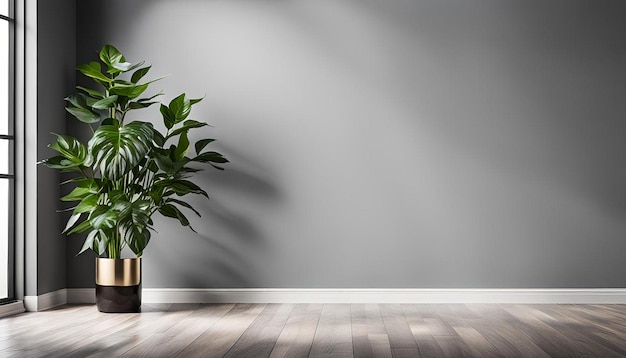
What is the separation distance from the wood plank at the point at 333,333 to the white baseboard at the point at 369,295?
160 millimetres

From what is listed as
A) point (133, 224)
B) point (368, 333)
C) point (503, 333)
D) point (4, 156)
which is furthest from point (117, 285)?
point (503, 333)

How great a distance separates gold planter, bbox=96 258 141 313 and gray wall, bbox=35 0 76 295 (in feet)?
1.45

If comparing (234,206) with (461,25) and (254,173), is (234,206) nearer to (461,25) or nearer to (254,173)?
(254,173)

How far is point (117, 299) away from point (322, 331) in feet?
4.25

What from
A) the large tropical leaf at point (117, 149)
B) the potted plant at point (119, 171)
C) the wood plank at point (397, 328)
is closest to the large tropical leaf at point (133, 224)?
the potted plant at point (119, 171)

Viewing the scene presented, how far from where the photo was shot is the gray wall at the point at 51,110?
3.82 meters

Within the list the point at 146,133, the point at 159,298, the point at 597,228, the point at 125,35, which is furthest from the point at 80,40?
the point at 597,228

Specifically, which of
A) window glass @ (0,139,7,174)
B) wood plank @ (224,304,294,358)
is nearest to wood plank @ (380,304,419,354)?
wood plank @ (224,304,294,358)

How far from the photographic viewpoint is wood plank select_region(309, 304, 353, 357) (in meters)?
2.66

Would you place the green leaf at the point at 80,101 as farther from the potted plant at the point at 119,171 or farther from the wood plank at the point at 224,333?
the wood plank at the point at 224,333

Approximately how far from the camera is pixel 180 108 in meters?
3.74

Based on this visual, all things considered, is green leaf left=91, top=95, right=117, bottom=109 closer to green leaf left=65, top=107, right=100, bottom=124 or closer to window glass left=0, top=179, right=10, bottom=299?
green leaf left=65, top=107, right=100, bottom=124

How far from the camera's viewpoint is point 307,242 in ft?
13.4

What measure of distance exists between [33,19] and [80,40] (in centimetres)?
45
